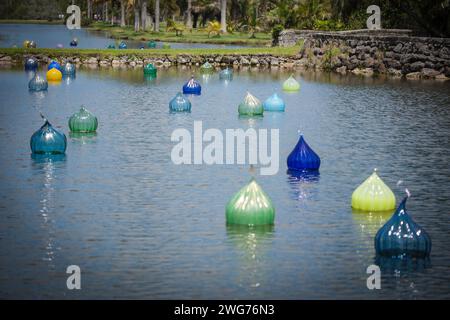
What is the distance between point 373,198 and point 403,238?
5094mm

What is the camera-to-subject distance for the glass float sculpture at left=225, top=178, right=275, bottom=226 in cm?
2539

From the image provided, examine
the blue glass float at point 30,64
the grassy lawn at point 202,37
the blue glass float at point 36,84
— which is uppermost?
the grassy lawn at point 202,37

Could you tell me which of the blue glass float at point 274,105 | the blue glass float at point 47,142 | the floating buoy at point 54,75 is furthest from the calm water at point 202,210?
the floating buoy at point 54,75

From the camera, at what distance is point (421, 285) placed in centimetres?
2095

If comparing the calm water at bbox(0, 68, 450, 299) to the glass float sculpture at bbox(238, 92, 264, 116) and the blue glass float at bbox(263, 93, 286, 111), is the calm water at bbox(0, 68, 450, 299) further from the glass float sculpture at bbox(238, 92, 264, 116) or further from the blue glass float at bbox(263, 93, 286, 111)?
the blue glass float at bbox(263, 93, 286, 111)

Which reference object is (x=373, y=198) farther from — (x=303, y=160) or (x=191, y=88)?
(x=191, y=88)

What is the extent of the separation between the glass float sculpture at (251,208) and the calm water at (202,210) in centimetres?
45

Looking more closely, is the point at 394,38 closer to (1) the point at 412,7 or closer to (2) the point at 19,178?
(1) the point at 412,7

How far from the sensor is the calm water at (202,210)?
21031 millimetres

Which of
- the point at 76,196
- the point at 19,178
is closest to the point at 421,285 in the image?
the point at 76,196

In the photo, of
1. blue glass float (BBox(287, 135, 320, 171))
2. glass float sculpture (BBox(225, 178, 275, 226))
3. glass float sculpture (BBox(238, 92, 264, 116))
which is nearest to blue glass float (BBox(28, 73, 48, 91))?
glass float sculpture (BBox(238, 92, 264, 116))

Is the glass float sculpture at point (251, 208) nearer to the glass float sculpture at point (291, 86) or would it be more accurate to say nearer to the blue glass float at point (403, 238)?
the blue glass float at point (403, 238)

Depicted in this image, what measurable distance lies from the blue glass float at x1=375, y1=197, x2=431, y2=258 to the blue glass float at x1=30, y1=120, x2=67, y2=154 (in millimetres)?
16484
